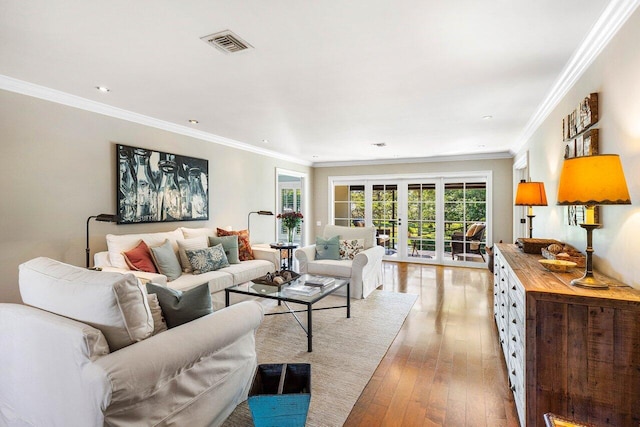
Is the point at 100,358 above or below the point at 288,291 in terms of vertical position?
above

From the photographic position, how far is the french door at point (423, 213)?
23.1 ft

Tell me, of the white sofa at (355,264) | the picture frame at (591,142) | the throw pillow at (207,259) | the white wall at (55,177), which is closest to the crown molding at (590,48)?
the picture frame at (591,142)

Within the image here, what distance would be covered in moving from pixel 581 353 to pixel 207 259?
3684 millimetres

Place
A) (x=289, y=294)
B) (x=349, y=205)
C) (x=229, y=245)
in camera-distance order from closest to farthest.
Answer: (x=289, y=294) < (x=229, y=245) < (x=349, y=205)

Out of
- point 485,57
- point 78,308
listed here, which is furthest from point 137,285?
point 485,57

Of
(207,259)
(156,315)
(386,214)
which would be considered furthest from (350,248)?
(156,315)

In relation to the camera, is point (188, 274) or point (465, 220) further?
point (465, 220)

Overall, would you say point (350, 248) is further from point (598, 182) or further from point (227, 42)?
point (598, 182)

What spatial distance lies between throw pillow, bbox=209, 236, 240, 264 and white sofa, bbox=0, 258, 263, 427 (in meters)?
2.72

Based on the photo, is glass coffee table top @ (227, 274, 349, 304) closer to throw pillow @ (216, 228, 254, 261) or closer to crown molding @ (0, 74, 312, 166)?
throw pillow @ (216, 228, 254, 261)

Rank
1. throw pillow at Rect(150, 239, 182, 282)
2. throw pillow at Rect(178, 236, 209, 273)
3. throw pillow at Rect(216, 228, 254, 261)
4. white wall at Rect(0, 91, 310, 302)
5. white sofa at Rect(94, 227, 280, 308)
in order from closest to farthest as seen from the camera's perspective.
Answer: white wall at Rect(0, 91, 310, 302)
white sofa at Rect(94, 227, 280, 308)
throw pillow at Rect(150, 239, 182, 282)
throw pillow at Rect(178, 236, 209, 273)
throw pillow at Rect(216, 228, 254, 261)

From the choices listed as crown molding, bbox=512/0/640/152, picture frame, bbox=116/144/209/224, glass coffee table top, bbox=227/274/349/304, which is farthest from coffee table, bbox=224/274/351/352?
crown molding, bbox=512/0/640/152

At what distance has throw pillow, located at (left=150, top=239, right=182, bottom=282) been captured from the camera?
3719 mm

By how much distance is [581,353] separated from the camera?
1631mm
